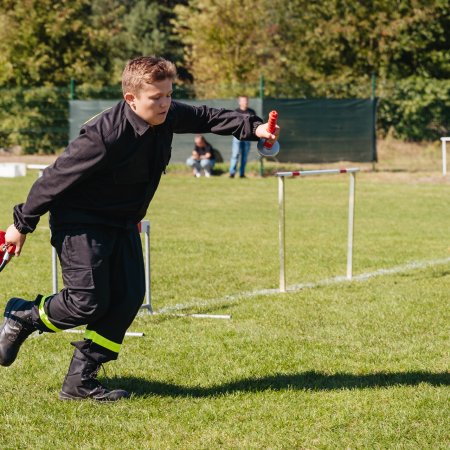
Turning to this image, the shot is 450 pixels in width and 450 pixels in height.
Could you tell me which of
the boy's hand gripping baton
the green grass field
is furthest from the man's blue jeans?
the boy's hand gripping baton

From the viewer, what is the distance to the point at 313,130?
982 inches

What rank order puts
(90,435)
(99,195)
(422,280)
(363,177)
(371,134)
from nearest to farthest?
(90,435)
(99,195)
(422,280)
(363,177)
(371,134)

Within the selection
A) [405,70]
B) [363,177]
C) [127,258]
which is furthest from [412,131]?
[127,258]

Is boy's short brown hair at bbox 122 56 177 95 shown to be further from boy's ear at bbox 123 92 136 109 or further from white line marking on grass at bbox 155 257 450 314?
white line marking on grass at bbox 155 257 450 314

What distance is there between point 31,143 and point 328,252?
637 inches

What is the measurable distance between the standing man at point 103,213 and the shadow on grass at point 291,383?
30cm

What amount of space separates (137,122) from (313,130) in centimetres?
2028

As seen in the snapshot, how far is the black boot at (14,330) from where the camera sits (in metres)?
5.28

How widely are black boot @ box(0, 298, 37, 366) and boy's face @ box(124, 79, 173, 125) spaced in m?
1.27

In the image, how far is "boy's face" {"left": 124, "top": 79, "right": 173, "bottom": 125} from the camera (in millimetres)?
4887

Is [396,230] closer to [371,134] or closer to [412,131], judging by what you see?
[371,134]

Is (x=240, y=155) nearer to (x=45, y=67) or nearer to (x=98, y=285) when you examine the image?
(x=45, y=67)

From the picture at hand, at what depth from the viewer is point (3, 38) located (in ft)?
110

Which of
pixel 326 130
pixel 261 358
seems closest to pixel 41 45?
pixel 326 130
